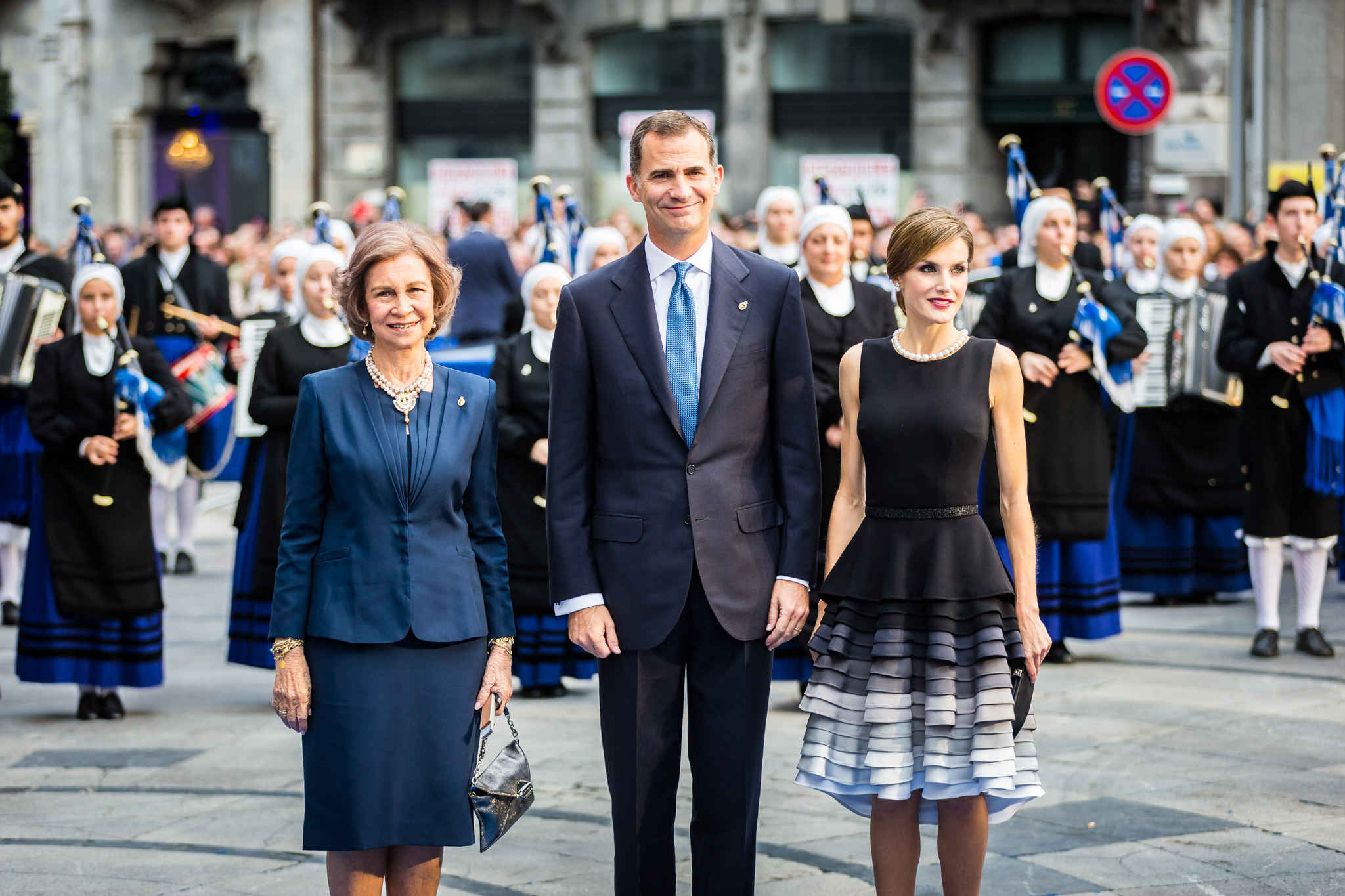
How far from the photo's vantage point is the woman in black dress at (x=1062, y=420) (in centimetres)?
917

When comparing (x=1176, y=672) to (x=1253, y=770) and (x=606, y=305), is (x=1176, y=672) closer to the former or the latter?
(x=1253, y=770)

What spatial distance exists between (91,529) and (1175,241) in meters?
6.22

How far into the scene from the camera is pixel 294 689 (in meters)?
4.65

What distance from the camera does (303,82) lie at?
26719 mm

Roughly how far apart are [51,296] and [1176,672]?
5935mm

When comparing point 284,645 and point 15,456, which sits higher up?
point 15,456

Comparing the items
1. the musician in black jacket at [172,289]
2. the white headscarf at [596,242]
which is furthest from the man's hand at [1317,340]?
the musician in black jacket at [172,289]

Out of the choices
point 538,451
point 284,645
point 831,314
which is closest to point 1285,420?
point 831,314

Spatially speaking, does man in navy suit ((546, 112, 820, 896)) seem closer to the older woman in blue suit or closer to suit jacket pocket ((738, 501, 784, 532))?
suit jacket pocket ((738, 501, 784, 532))

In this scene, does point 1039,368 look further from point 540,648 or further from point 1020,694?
point 1020,694

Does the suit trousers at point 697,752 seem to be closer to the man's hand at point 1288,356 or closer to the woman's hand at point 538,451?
the woman's hand at point 538,451

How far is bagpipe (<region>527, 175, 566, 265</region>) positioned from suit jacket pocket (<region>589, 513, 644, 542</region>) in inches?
241

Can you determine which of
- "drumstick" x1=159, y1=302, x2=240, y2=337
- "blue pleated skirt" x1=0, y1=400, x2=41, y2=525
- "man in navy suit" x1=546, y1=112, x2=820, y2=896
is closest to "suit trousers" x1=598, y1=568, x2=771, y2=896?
"man in navy suit" x1=546, y1=112, x2=820, y2=896

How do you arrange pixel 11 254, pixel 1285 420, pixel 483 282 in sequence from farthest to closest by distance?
pixel 483 282
pixel 11 254
pixel 1285 420
